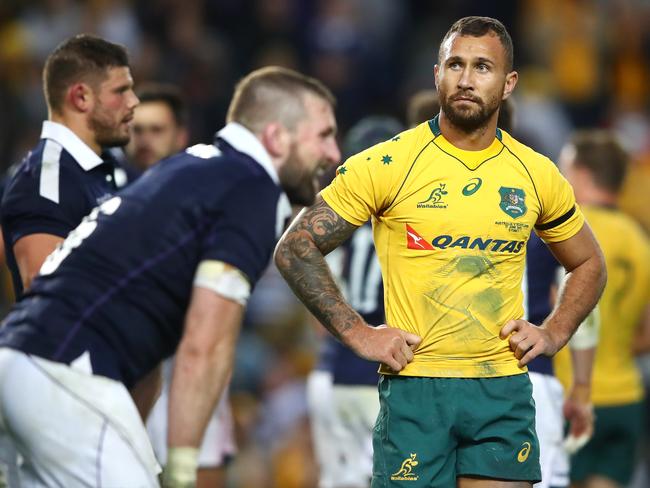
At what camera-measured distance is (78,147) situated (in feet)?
19.3

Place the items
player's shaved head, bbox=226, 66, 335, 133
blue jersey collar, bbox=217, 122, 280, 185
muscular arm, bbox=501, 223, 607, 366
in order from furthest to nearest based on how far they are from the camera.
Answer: muscular arm, bbox=501, 223, 607, 366
player's shaved head, bbox=226, 66, 335, 133
blue jersey collar, bbox=217, 122, 280, 185

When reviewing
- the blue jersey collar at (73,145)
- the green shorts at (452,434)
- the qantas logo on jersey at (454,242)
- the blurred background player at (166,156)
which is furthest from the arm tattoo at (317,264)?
the blurred background player at (166,156)

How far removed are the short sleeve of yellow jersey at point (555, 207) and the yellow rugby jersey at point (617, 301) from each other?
2.78 meters

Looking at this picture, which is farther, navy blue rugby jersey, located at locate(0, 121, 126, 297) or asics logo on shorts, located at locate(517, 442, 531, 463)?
navy blue rugby jersey, located at locate(0, 121, 126, 297)

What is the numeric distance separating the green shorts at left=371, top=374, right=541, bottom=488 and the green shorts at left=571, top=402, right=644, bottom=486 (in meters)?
3.34

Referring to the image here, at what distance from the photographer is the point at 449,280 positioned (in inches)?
198

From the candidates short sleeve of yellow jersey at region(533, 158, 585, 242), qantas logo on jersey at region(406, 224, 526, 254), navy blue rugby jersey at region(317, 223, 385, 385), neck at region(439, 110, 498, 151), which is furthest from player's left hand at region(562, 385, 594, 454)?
neck at region(439, 110, 498, 151)

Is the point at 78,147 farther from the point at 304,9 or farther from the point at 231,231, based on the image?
the point at 304,9

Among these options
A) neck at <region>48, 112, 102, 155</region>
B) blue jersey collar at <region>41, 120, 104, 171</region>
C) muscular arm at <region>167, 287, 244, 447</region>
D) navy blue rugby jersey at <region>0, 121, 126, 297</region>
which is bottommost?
muscular arm at <region>167, 287, 244, 447</region>

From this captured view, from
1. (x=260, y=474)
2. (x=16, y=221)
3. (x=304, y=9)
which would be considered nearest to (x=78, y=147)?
(x=16, y=221)

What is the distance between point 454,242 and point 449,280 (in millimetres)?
156

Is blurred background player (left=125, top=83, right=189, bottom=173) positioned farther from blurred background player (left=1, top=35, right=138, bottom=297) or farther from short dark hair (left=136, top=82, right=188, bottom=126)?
blurred background player (left=1, top=35, right=138, bottom=297)

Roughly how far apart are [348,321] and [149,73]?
9159 millimetres

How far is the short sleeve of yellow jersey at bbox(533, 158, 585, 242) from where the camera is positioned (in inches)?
204
